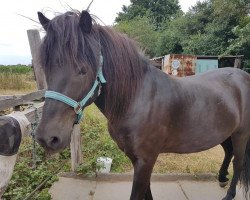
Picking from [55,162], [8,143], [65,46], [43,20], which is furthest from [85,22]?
[55,162]

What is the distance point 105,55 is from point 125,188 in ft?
7.18

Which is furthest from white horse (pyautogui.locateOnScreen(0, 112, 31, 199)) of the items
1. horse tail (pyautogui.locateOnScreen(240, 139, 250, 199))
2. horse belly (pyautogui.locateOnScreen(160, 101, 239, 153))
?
horse tail (pyautogui.locateOnScreen(240, 139, 250, 199))

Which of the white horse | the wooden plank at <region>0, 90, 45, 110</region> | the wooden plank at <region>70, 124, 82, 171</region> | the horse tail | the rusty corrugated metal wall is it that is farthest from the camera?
the rusty corrugated metal wall

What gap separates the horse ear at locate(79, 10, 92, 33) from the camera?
177cm

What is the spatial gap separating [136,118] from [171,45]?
58.7 ft

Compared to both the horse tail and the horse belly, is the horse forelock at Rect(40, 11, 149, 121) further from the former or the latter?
the horse tail

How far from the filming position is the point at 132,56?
2.22 meters

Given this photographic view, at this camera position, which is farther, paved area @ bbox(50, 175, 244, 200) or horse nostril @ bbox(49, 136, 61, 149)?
paved area @ bbox(50, 175, 244, 200)

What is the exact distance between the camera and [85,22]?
5.90 ft

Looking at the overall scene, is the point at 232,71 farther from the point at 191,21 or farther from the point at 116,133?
the point at 191,21

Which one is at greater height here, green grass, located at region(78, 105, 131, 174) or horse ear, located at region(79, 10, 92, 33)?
horse ear, located at region(79, 10, 92, 33)

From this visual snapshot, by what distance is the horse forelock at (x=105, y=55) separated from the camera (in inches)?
67.4

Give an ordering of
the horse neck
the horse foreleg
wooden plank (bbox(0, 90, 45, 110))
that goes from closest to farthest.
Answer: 1. the horse neck
2. the horse foreleg
3. wooden plank (bbox(0, 90, 45, 110))

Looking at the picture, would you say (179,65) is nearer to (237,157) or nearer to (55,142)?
(237,157)
